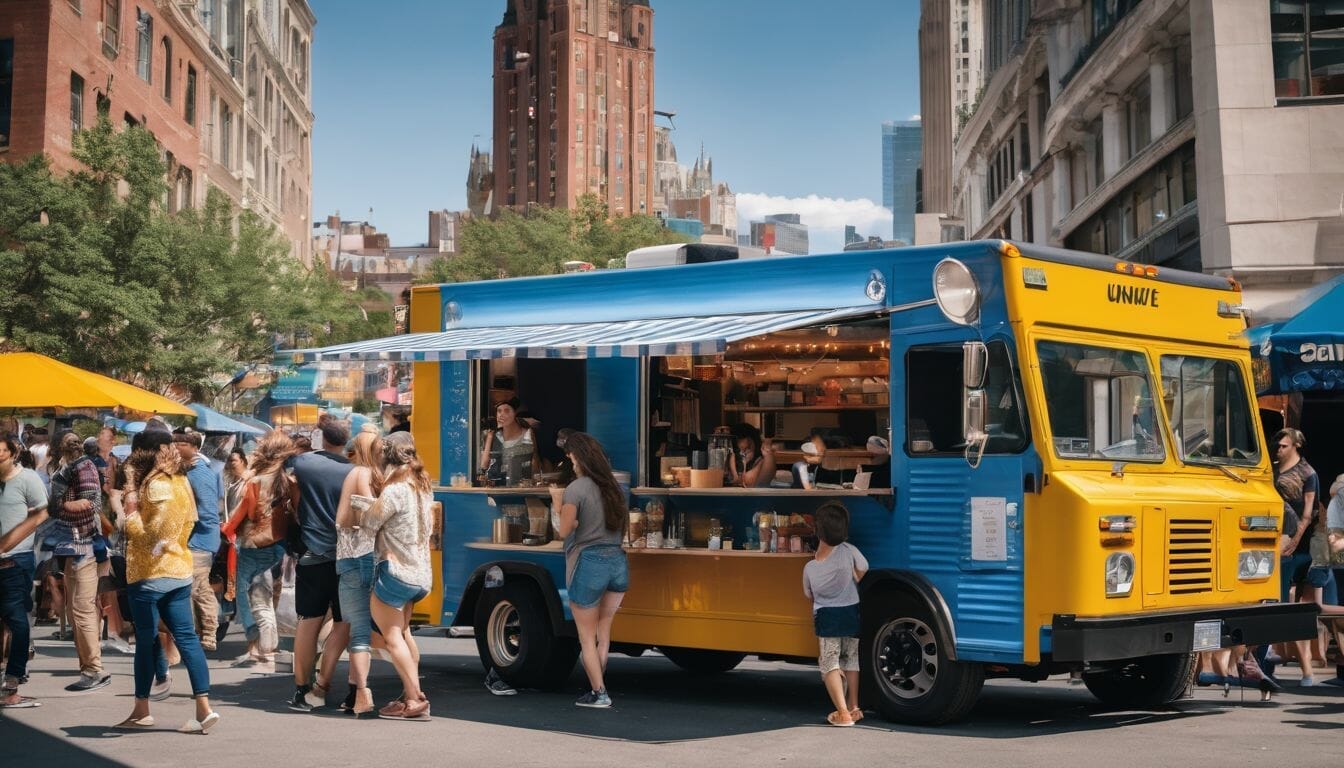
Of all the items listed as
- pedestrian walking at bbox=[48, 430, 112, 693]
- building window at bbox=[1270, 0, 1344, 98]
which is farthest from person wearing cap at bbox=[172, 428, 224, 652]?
building window at bbox=[1270, 0, 1344, 98]

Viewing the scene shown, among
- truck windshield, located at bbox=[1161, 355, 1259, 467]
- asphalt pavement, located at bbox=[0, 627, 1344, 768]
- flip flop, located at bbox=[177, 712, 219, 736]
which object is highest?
truck windshield, located at bbox=[1161, 355, 1259, 467]

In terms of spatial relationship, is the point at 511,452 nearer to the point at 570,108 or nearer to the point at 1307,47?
the point at 1307,47

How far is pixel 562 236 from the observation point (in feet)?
215

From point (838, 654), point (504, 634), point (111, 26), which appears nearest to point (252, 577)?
point (504, 634)

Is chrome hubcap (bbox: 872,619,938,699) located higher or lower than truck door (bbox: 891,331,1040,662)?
lower

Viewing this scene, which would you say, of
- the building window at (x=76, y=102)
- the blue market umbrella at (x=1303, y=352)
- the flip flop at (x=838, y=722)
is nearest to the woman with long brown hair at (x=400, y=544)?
the flip flop at (x=838, y=722)

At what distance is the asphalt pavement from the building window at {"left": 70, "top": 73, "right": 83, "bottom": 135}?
26.0 metres

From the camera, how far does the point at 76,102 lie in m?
36.1

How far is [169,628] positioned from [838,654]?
4251mm

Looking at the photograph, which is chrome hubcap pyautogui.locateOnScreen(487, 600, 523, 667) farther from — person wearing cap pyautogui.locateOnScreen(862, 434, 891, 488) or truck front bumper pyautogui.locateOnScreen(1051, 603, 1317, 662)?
truck front bumper pyautogui.locateOnScreen(1051, 603, 1317, 662)

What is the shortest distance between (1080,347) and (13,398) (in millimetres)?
11534

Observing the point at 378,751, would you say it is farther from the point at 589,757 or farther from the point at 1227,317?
the point at 1227,317

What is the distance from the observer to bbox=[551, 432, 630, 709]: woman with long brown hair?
10.5 m

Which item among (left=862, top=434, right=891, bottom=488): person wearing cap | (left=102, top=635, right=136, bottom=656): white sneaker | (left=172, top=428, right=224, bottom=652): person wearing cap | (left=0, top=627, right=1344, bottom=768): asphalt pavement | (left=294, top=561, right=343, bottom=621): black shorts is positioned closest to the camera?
(left=0, top=627, right=1344, bottom=768): asphalt pavement
